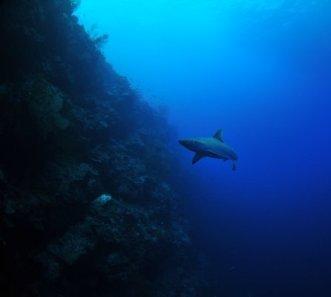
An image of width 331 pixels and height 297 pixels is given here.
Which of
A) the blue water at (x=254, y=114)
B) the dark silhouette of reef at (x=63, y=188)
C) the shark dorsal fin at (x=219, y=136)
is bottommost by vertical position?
the dark silhouette of reef at (x=63, y=188)

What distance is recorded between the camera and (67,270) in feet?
19.4

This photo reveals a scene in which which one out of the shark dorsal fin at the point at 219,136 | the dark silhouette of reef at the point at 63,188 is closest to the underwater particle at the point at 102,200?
the dark silhouette of reef at the point at 63,188

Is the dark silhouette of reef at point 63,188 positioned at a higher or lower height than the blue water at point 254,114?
lower

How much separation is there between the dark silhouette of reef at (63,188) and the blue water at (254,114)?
599 centimetres

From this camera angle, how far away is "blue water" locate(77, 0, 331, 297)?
1722 cm

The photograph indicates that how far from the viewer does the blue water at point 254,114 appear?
17.2 metres

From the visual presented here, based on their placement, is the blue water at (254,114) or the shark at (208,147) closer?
the shark at (208,147)

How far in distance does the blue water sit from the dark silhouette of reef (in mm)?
5994

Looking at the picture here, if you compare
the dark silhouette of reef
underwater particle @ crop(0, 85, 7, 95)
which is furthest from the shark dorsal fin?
underwater particle @ crop(0, 85, 7, 95)

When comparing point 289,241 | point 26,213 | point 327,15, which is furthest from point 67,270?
point 327,15

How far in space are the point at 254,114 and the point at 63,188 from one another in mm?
110304

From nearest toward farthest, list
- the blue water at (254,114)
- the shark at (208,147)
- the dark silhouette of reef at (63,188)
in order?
the dark silhouette of reef at (63,188) → the shark at (208,147) → the blue water at (254,114)

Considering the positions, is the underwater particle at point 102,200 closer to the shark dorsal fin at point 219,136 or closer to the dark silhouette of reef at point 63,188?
the dark silhouette of reef at point 63,188

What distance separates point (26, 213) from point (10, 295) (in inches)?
48.8
